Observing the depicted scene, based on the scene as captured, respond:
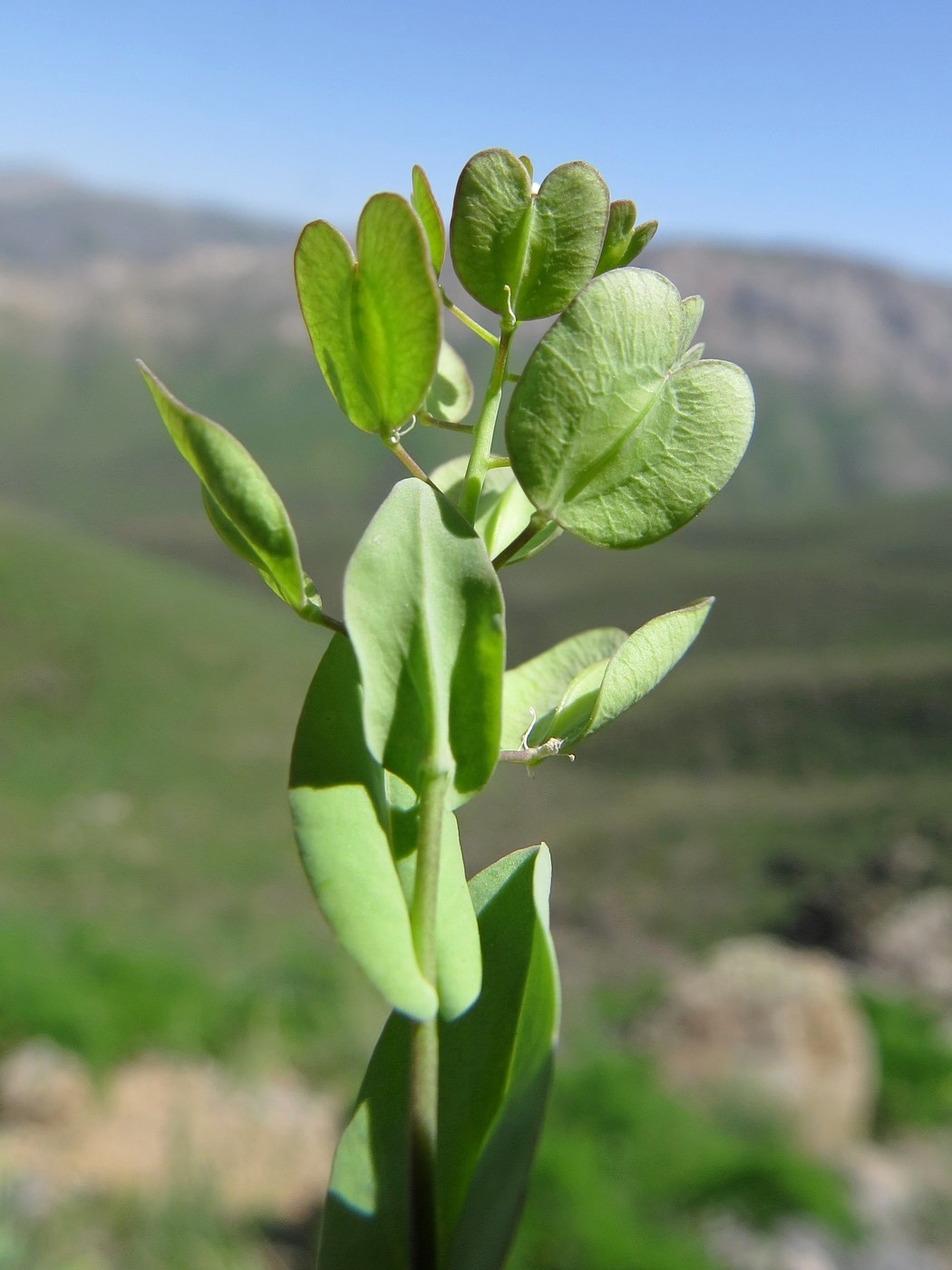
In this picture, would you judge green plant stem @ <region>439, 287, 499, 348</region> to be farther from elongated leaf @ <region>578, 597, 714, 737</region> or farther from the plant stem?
elongated leaf @ <region>578, 597, 714, 737</region>

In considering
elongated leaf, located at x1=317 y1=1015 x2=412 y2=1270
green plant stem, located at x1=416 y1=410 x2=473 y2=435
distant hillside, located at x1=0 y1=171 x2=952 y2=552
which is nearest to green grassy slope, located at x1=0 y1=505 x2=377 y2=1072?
elongated leaf, located at x1=317 y1=1015 x2=412 y2=1270

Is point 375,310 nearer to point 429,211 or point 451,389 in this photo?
point 429,211

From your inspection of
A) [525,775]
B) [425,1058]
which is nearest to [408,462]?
[425,1058]

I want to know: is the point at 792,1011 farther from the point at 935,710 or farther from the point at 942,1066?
the point at 935,710

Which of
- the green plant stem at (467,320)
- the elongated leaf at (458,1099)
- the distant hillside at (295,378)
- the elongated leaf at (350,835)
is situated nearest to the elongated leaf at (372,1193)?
the elongated leaf at (458,1099)

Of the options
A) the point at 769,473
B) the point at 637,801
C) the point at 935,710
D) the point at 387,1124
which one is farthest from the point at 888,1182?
the point at 769,473

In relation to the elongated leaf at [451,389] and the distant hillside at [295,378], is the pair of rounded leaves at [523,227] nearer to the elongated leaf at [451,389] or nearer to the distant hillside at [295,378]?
the elongated leaf at [451,389]
